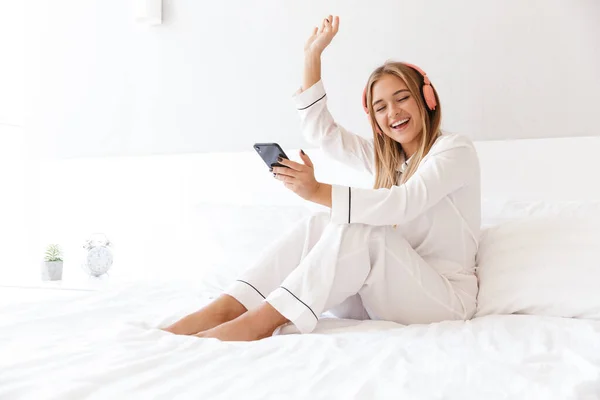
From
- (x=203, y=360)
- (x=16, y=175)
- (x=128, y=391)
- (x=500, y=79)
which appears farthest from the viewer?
(x=16, y=175)

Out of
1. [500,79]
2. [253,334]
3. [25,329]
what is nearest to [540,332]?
[253,334]

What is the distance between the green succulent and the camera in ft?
7.70

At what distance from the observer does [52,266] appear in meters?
2.33

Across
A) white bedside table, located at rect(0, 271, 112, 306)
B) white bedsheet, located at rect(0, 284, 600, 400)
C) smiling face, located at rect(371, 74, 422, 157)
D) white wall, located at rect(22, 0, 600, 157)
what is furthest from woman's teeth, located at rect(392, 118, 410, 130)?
white bedside table, located at rect(0, 271, 112, 306)

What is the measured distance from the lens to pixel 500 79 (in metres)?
2.04

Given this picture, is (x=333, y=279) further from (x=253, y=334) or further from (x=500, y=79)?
(x=500, y=79)

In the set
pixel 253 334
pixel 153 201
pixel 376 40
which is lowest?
pixel 253 334

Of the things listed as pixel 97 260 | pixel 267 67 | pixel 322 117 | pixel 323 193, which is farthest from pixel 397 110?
pixel 97 260

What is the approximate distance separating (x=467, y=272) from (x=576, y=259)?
25cm

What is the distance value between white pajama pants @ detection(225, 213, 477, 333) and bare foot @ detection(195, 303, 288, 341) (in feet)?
0.07

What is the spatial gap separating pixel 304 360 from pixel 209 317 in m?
0.39

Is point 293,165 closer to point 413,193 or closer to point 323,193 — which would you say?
point 323,193

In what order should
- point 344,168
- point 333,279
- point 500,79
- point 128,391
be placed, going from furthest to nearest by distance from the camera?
point 344,168
point 500,79
point 333,279
point 128,391

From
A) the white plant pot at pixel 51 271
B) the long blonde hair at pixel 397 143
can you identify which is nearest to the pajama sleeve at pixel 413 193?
the long blonde hair at pixel 397 143
